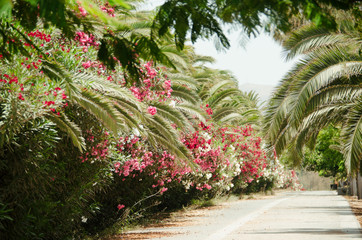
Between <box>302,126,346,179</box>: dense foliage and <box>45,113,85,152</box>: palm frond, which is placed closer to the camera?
<box>45,113,85,152</box>: palm frond

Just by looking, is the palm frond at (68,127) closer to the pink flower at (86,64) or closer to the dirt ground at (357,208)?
the pink flower at (86,64)

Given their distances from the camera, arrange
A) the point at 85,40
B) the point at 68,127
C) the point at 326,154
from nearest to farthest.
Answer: the point at 68,127 → the point at 85,40 → the point at 326,154

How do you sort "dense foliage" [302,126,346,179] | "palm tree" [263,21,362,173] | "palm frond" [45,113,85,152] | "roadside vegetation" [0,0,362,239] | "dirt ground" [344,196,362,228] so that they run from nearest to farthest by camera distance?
"roadside vegetation" [0,0,362,239]
"palm frond" [45,113,85,152]
"palm tree" [263,21,362,173]
"dirt ground" [344,196,362,228]
"dense foliage" [302,126,346,179]

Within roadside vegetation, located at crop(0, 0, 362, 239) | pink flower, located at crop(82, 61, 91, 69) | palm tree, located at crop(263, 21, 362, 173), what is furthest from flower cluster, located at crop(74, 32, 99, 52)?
palm tree, located at crop(263, 21, 362, 173)

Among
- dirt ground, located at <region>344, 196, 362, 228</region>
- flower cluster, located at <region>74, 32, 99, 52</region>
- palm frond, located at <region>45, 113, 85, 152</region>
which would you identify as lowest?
dirt ground, located at <region>344, 196, 362, 228</region>

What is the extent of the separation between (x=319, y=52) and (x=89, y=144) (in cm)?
660

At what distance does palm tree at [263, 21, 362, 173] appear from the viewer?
11.9m

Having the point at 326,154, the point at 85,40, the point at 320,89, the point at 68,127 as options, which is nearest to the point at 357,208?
the point at 320,89

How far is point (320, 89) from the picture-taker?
12805 mm

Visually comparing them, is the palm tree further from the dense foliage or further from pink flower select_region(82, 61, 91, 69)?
the dense foliage

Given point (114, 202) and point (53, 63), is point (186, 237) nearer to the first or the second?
point (114, 202)

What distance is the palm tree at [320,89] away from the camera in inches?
467

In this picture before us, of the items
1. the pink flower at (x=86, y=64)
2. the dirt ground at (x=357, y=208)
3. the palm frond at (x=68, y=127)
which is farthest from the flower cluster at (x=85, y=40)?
the dirt ground at (x=357, y=208)

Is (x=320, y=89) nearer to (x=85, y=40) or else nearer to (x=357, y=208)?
(x=85, y=40)
